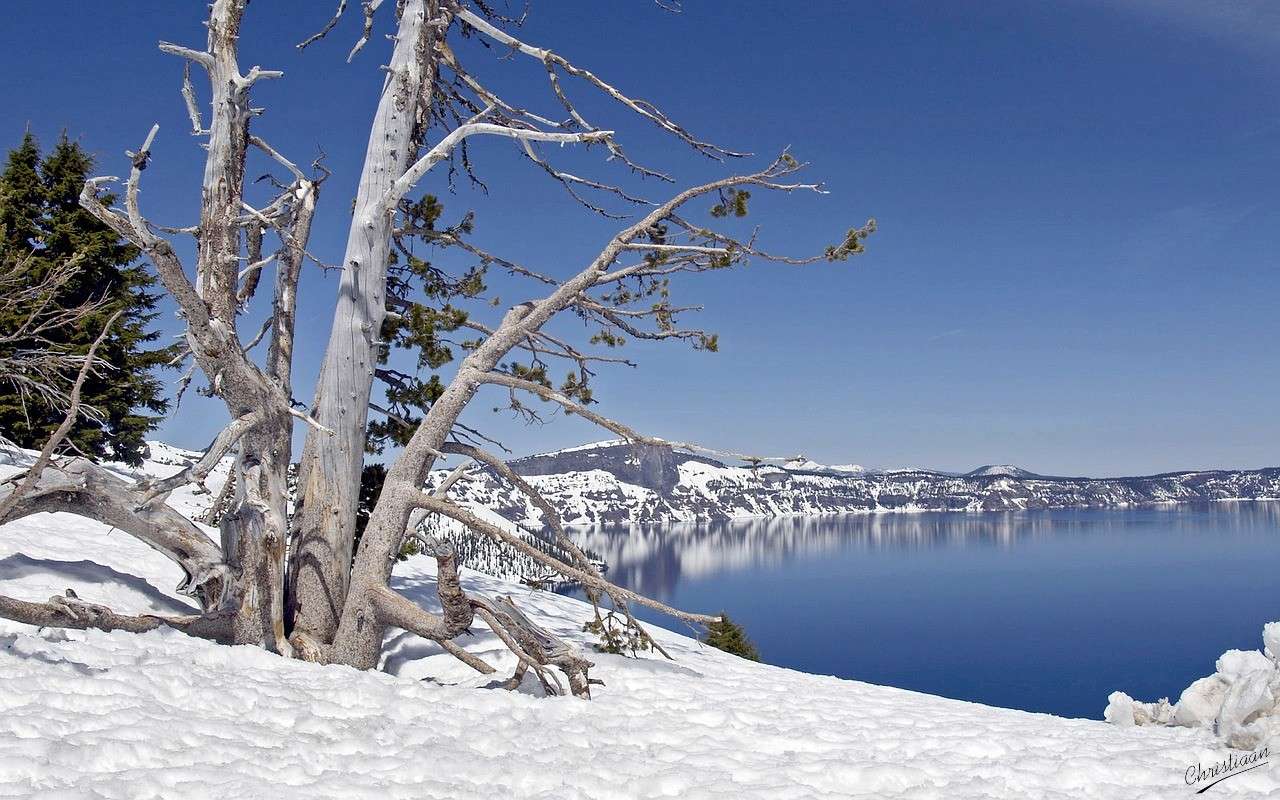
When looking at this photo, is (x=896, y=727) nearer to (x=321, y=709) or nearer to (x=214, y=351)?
(x=321, y=709)

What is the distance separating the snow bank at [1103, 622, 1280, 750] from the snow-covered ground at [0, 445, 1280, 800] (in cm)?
20

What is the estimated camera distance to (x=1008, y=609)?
303 feet

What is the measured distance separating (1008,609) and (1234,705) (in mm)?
98157

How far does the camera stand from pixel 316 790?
3.65 metres

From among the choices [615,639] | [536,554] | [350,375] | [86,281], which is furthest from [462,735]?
[86,281]

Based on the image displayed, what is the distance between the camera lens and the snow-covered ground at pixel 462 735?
3.80 meters

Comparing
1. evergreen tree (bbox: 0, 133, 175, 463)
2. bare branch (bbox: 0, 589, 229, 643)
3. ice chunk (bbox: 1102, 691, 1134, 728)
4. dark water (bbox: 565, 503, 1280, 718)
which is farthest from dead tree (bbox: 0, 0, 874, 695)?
dark water (bbox: 565, 503, 1280, 718)

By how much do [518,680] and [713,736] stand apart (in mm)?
1627

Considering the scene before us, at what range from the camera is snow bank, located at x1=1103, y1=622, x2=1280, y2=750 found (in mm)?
5051

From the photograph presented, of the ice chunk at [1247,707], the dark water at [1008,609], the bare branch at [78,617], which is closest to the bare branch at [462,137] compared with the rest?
the bare branch at [78,617]

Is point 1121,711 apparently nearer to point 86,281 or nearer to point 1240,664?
point 1240,664

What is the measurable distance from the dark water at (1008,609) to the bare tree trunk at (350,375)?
2259 inches

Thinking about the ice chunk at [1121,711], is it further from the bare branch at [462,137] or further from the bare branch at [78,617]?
the bare branch at [78,617]

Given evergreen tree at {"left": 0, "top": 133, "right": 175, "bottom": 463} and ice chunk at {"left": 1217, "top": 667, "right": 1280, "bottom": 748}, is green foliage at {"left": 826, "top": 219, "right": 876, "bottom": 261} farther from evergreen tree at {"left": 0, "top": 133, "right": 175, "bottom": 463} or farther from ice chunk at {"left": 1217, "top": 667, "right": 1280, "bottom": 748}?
evergreen tree at {"left": 0, "top": 133, "right": 175, "bottom": 463}
